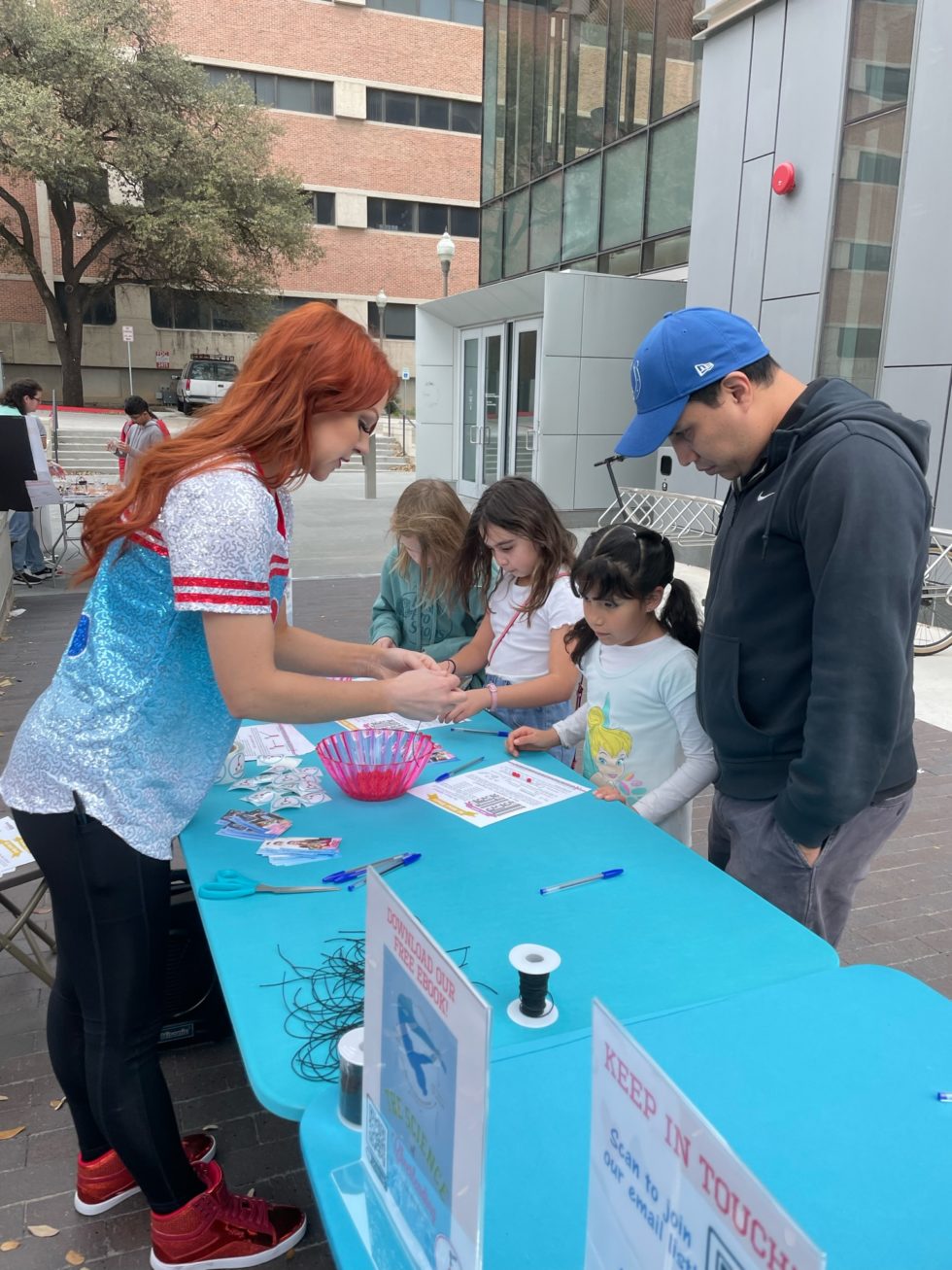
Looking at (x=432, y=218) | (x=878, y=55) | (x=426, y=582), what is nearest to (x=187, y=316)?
(x=432, y=218)

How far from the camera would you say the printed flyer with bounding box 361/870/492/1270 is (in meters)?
0.78

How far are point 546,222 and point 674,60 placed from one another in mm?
3322

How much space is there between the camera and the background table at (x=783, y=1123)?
968 millimetres

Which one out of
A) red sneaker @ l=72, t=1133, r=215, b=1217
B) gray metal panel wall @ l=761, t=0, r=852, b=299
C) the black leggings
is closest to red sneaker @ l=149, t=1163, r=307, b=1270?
the black leggings

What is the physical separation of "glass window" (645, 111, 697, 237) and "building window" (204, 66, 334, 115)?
22747 mm

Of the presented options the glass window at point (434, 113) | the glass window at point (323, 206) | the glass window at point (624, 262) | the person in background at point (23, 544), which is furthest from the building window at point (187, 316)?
the person in background at point (23, 544)

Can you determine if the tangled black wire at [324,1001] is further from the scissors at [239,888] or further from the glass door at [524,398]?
the glass door at [524,398]

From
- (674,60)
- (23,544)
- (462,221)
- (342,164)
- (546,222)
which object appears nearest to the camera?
(23,544)

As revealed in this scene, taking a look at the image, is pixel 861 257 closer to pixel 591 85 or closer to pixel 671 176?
pixel 671 176

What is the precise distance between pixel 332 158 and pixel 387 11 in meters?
4.98

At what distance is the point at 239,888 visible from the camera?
5.55 feet

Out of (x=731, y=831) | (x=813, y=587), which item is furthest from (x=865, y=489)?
(x=731, y=831)

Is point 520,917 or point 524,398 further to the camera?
point 524,398

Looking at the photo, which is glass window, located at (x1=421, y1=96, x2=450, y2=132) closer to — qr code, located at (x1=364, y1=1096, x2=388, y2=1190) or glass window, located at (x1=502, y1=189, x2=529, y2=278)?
glass window, located at (x1=502, y1=189, x2=529, y2=278)
